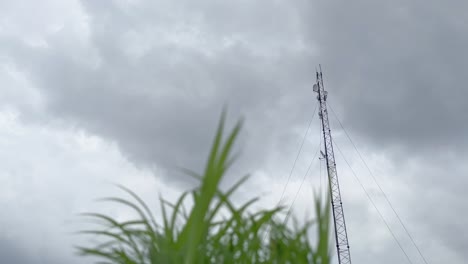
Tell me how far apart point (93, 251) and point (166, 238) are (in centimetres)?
30

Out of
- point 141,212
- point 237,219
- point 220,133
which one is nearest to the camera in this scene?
point 220,133

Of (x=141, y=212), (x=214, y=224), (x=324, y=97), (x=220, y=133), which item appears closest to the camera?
(x=220, y=133)

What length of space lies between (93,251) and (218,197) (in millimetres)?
684

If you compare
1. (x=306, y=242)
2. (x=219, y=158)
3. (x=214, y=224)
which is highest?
(x=214, y=224)

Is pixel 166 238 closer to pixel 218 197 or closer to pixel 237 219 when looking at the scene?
pixel 237 219

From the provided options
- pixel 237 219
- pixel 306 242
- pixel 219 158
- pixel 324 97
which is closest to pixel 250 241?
pixel 237 219

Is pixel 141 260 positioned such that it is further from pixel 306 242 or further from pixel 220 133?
pixel 220 133

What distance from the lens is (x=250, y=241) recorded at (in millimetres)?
1444

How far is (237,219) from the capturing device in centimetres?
144

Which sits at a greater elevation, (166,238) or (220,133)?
(166,238)

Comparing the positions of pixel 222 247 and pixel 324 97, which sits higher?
pixel 324 97

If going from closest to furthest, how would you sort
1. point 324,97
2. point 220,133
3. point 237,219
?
1. point 220,133
2. point 237,219
3. point 324,97

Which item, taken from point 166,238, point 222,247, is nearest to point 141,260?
point 166,238

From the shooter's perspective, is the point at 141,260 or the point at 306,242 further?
the point at 141,260
